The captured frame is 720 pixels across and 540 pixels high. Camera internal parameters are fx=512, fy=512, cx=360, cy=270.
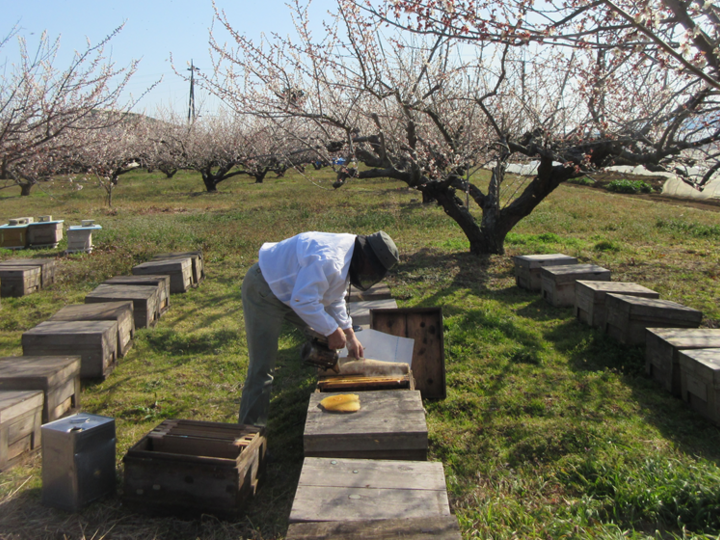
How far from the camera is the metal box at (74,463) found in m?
3.18

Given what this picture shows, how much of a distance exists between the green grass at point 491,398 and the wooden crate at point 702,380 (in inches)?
5.4

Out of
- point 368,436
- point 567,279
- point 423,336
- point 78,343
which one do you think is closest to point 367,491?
point 368,436

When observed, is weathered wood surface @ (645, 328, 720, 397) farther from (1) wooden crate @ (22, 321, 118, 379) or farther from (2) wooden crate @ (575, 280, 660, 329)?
(1) wooden crate @ (22, 321, 118, 379)

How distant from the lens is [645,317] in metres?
5.55

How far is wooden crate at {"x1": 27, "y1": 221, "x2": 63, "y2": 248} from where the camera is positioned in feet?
40.0

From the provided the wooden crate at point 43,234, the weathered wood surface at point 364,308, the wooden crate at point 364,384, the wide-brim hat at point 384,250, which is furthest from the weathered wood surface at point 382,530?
the wooden crate at point 43,234

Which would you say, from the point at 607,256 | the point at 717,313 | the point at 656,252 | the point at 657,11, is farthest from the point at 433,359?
the point at 656,252

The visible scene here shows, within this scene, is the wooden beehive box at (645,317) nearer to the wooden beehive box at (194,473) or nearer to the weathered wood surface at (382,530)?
the weathered wood surface at (382,530)

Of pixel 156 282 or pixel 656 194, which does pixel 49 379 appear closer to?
pixel 156 282

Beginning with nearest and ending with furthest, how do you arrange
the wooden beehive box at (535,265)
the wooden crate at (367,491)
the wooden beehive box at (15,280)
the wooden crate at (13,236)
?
the wooden crate at (367,491) → the wooden beehive box at (535,265) → the wooden beehive box at (15,280) → the wooden crate at (13,236)

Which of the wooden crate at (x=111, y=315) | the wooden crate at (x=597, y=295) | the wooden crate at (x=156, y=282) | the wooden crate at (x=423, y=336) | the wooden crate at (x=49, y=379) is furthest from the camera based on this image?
the wooden crate at (x=156, y=282)

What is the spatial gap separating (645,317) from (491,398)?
7.05 ft

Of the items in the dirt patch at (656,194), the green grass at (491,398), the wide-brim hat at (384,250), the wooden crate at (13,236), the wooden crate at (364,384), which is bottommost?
the green grass at (491,398)

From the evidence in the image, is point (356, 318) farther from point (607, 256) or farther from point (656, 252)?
point (656, 252)
